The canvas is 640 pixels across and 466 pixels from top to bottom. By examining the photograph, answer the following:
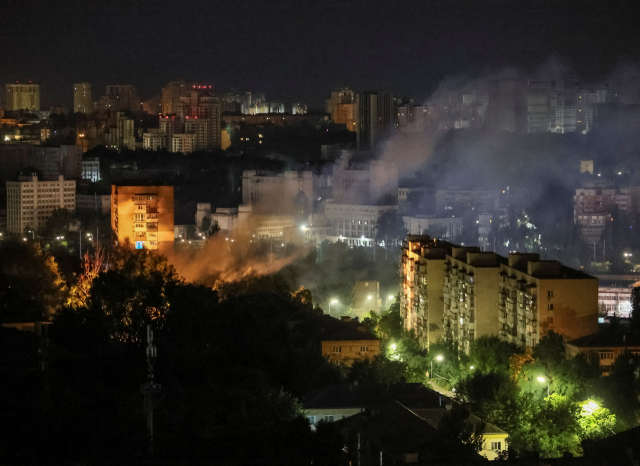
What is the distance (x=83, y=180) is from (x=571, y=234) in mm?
9161

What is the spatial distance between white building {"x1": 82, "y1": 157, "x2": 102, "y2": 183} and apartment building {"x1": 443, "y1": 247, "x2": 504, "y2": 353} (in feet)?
48.3

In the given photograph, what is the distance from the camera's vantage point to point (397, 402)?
648 centimetres

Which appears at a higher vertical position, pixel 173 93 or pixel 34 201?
pixel 173 93

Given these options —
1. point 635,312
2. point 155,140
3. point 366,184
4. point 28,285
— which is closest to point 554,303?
point 635,312

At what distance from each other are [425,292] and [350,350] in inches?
70.2

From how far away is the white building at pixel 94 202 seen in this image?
781 inches

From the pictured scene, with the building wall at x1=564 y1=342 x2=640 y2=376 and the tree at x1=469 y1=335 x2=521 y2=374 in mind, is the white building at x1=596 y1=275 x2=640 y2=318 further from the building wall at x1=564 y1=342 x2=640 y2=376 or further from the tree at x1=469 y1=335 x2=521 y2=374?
the building wall at x1=564 y1=342 x2=640 y2=376

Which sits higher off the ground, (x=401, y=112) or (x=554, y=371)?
(x=401, y=112)

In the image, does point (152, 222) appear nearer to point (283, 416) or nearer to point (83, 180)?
point (83, 180)

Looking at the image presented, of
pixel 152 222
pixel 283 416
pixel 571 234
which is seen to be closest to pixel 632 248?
pixel 571 234

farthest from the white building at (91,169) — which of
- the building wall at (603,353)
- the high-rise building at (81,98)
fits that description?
the building wall at (603,353)

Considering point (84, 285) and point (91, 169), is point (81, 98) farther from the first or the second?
point (84, 285)

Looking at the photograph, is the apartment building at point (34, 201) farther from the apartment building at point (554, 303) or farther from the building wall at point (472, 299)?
the apartment building at point (554, 303)

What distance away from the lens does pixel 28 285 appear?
10.3 m
